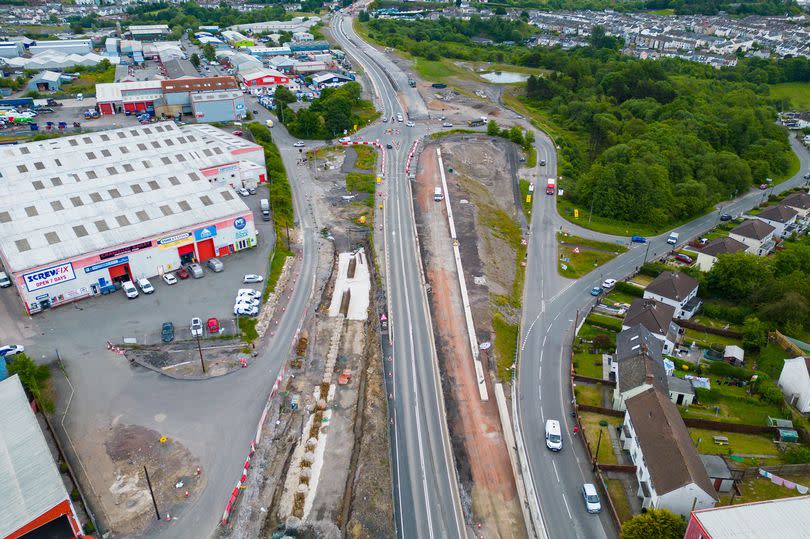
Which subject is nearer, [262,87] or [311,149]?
[311,149]

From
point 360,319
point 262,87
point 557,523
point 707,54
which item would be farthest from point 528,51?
point 557,523

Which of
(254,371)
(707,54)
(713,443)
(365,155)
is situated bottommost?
(713,443)

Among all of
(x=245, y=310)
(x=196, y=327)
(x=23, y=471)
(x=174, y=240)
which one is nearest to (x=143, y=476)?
(x=23, y=471)

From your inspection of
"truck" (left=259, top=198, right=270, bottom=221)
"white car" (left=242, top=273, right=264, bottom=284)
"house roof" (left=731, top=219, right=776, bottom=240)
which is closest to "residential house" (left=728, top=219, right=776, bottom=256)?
"house roof" (left=731, top=219, right=776, bottom=240)

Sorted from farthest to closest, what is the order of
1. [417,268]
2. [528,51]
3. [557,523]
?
[528,51], [417,268], [557,523]

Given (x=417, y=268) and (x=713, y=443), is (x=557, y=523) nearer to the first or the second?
(x=713, y=443)

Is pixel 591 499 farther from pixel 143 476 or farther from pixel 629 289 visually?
pixel 629 289

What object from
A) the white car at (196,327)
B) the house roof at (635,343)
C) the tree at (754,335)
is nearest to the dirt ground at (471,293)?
the house roof at (635,343)

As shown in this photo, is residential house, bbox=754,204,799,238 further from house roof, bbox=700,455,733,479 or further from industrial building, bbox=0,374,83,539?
industrial building, bbox=0,374,83,539
